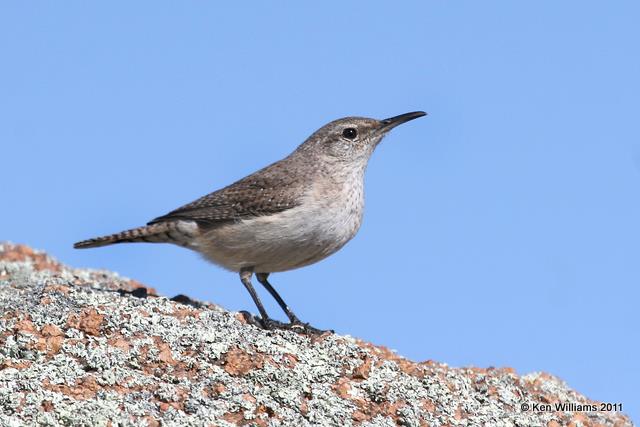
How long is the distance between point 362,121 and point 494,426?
3878 millimetres

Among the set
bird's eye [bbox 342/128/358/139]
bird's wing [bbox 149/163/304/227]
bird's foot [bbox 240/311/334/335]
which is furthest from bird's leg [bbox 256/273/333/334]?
bird's eye [bbox 342/128/358/139]

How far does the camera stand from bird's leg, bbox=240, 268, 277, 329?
868 cm

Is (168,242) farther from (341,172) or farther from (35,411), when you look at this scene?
(35,411)

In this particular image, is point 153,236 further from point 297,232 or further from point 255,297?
point 297,232

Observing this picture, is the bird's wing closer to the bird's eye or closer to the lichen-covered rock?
the bird's eye

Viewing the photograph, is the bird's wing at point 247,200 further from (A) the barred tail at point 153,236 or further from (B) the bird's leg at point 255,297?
(B) the bird's leg at point 255,297

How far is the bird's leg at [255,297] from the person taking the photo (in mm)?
8680

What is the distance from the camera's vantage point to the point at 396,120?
9906 mm

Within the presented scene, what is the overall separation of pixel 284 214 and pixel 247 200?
2.01 ft

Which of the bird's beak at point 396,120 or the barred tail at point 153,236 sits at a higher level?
the bird's beak at point 396,120

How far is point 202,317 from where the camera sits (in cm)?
791

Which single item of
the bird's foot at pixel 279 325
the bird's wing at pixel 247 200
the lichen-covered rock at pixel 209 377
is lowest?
the lichen-covered rock at pixel 209 377

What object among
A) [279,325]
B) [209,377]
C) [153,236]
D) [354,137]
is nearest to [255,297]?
[279,325]

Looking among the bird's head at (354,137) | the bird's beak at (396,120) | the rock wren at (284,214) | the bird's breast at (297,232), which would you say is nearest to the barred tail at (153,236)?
the rock wren at (284,214)
